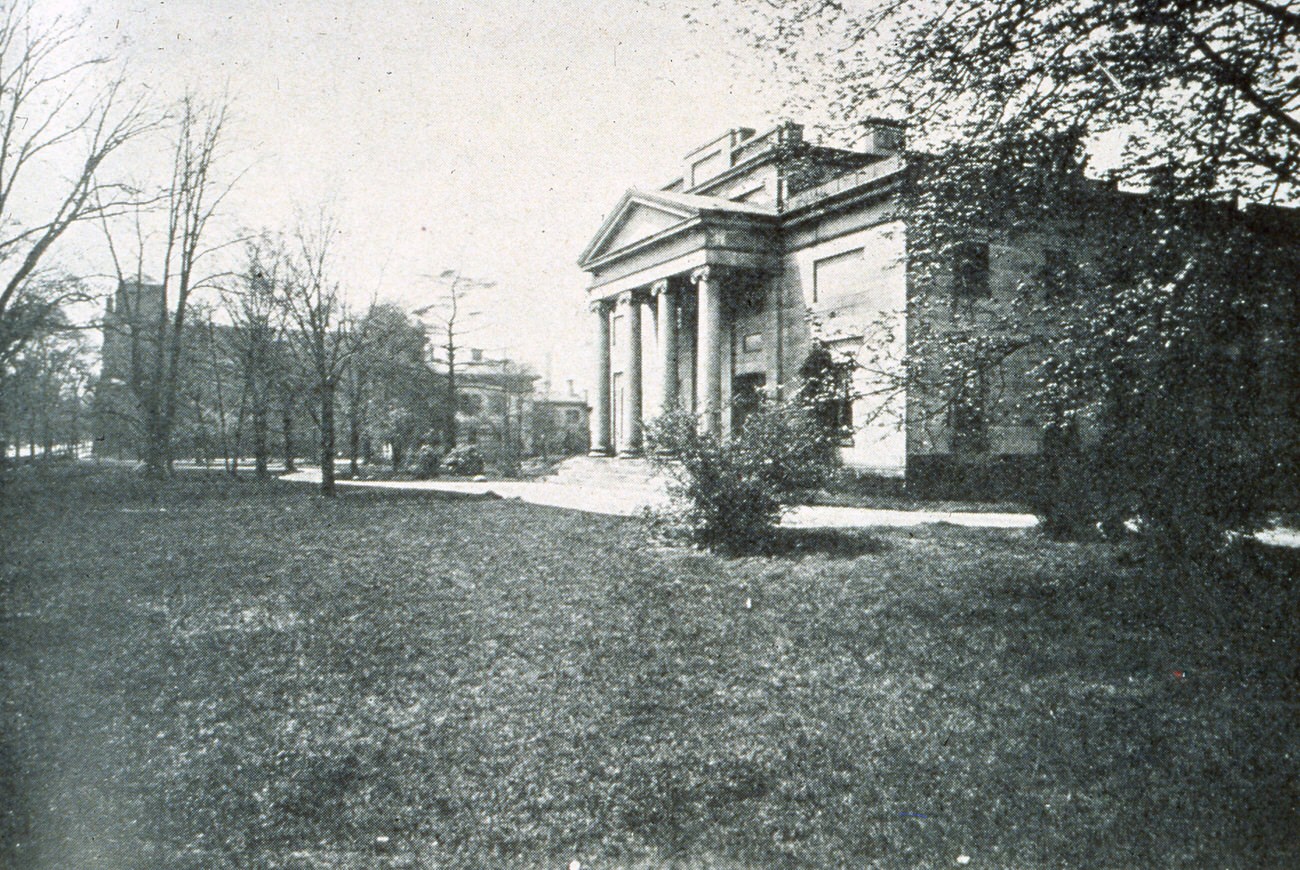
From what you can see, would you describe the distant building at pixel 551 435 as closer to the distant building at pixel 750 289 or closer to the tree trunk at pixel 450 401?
the tree trunk at pixel 450 401

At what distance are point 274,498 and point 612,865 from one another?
63.7ft

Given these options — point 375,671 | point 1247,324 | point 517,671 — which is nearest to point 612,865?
point 517,671

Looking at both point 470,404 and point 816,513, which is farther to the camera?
point 470,404

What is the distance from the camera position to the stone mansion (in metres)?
22.1

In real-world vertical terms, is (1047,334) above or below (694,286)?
below

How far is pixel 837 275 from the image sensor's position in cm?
2367

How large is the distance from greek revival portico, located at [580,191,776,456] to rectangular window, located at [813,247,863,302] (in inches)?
76.5

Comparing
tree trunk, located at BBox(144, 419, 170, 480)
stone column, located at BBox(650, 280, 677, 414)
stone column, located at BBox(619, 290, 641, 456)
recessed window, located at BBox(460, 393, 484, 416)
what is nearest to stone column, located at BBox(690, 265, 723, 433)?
stone column, located at BBox(650, 280, 677, 414)

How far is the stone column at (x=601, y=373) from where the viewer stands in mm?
30062

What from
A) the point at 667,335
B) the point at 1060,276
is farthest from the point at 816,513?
the point at 667,335

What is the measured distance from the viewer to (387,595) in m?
8.62

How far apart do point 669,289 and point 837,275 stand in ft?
19.2

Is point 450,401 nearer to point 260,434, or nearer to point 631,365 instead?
point 260,434

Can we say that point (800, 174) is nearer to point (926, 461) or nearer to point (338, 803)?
point (338, 803)
